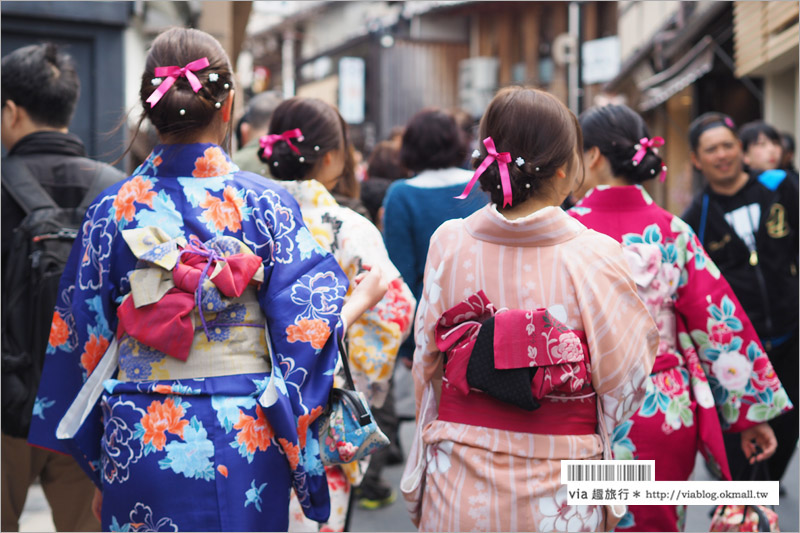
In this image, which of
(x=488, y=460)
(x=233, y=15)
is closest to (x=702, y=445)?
(x=488, y=460)

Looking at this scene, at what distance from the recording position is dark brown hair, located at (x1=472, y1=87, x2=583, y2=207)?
226 cm

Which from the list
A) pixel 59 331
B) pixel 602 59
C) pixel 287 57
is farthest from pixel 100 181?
pixel 287 57

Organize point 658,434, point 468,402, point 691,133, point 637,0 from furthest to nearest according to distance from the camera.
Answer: point 637,0, point 691,133, point 658,434, point 468,402

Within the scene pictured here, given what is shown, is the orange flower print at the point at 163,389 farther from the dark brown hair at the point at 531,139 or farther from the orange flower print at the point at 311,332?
the dark brown hair at the point at 531,139

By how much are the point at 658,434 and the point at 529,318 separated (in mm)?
1102

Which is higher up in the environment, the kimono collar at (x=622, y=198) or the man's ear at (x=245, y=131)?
the man's ear at (x=245, y=131)

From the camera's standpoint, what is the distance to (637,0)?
17953mm

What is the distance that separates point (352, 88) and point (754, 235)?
21.1 meters

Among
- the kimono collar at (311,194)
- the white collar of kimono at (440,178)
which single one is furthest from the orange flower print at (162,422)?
the white collar of kimono at (440,178)

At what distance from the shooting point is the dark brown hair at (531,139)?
2.26 meters

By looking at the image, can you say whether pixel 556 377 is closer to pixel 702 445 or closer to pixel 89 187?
pixel 702 445

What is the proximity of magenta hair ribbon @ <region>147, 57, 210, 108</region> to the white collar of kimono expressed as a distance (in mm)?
2099

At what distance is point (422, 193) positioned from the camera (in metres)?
4.34

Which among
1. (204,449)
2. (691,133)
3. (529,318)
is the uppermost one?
(691,133)
